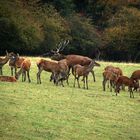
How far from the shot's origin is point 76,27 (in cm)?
6612

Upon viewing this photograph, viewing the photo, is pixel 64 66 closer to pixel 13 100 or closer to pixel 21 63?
pixel 21 63

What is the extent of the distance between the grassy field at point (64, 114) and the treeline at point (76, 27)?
2999 cm

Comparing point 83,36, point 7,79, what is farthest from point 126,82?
point 83,36

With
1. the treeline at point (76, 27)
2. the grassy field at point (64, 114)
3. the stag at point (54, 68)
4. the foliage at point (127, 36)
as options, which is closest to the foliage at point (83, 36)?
the treeline at point (76, 27)

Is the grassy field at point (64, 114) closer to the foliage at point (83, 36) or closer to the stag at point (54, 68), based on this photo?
the stag at point (54, 68)

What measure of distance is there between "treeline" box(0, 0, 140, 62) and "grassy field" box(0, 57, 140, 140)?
30.0m

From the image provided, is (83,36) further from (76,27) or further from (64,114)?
(64,114)

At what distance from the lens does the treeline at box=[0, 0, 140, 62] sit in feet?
177

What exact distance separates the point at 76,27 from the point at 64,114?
159 ft

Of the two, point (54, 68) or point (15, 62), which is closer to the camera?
point (54, 68)

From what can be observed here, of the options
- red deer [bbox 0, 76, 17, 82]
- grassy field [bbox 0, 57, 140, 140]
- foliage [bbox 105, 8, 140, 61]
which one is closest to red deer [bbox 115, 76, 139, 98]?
grassy field [bbox 0, 57, 140, 140]

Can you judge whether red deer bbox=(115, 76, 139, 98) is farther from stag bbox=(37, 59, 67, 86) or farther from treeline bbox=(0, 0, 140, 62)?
treeline bbox=(0, 0, 140, 62)

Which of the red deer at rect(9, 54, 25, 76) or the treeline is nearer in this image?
the red deer at rect(9, 54, 25, 76)

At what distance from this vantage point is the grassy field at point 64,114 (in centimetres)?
1558
